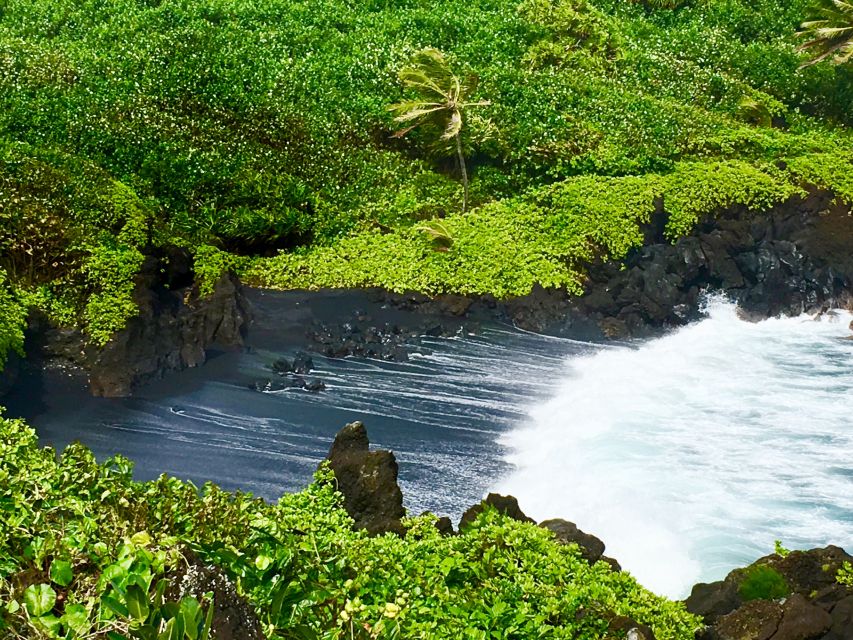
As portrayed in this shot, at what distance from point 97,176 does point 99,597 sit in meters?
15.1

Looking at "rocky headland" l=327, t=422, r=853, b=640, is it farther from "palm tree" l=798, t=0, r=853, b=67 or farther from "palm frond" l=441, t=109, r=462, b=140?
"palm tree" l=798, t=0, r=853, b=67

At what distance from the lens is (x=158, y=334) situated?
A: 50.8ft

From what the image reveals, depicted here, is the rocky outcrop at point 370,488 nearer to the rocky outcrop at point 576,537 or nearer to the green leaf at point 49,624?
the rocky outcrop at point 576,537

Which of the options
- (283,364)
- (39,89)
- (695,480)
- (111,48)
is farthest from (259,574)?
(111,48)

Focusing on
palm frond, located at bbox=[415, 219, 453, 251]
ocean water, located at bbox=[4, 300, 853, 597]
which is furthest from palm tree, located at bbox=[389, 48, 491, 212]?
ocean water, located at bbox=[4, 300, 853, 597]

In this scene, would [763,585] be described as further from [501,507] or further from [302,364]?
[302,364]

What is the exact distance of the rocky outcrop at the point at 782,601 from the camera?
26.8 feet

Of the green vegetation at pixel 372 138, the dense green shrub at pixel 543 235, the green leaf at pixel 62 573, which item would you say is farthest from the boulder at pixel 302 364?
the green leaf at pixel 62 573

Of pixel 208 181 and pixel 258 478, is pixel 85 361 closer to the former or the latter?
pixel 258 478

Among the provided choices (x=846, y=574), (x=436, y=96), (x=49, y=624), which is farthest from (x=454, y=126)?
(x=49, y=624)

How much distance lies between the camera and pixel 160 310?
16.0 m

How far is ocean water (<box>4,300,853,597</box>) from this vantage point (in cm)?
1220

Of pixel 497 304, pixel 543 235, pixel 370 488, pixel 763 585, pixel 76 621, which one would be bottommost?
pixel 763 585

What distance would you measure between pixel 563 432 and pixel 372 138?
462 inches
